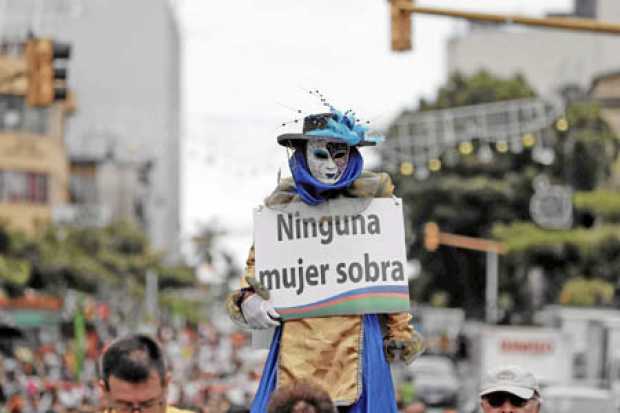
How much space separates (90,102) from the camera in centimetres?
11106

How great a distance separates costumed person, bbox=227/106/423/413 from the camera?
6863 mm

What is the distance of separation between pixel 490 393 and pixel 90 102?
104788mm

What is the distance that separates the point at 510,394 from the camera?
24.7ft

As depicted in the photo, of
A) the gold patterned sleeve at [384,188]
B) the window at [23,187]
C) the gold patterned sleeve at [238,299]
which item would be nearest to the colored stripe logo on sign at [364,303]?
the gold patterned sleeve at [238,299]

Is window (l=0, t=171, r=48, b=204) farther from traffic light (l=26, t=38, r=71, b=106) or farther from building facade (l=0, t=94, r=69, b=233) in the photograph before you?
traffic light (l=26, t=38, r=71, b=106)

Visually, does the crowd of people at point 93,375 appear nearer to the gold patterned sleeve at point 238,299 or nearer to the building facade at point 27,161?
the gold patterned sleeve at point 238,299

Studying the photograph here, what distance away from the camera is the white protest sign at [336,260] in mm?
6883

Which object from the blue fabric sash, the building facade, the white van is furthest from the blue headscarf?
the building facade

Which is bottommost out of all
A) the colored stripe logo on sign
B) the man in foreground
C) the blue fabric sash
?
the blue fabric sash

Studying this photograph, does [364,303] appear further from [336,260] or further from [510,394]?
[510,394]

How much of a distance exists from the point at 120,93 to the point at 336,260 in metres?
110

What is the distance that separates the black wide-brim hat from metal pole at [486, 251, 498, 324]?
53.4m

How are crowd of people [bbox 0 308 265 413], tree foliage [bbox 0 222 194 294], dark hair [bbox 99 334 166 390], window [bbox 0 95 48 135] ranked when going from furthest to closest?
1. window [bbox 0 95 48 135]
2. tree foliage [bbox 0 222 194 294]
3. crowd of people [bbox 0 308 265 413]
4. dark hair [bbox 99 334 166 390]

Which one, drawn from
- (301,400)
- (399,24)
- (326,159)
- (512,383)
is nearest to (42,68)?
(399,24)
